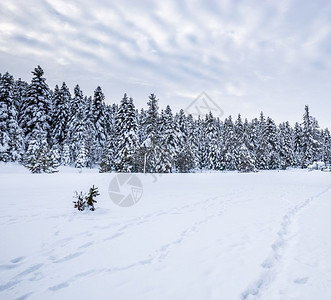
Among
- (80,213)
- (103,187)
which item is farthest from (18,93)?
(80,213)

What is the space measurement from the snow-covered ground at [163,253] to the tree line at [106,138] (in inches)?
612

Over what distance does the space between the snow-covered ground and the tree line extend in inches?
612

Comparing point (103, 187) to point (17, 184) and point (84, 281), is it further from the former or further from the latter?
point (84, 281)

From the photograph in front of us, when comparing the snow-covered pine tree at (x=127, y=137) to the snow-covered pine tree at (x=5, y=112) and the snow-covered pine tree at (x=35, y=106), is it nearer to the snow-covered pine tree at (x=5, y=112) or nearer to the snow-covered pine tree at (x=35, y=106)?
the snow-covered pine tree at (x=35, y=106)

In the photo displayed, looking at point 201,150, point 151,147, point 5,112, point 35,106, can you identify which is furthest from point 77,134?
point 201,150

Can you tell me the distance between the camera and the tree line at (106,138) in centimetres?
2711

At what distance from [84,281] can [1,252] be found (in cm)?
229

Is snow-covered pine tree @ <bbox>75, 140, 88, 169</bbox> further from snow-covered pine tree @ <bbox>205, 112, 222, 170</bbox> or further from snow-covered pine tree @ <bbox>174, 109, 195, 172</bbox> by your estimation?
snow-covered pine tree @ <bbox>205, 112, 222, 170</bbox>

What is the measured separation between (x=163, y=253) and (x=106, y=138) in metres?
40.5

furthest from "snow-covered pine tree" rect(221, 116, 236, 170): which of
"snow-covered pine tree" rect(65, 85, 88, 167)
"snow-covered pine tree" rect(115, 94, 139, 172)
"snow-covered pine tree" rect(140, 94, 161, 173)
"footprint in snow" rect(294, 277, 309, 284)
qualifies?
"footprint in snow" rect(294, 277, 309, 284)

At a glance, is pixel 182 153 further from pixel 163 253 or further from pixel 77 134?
pixel 163 253

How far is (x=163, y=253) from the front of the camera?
4.51 m

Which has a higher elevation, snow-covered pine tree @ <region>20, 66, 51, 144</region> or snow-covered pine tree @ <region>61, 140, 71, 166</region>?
snow-covered pine tree @ <region>20, 66, 51, 144</region>

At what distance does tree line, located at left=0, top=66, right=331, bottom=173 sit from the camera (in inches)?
1067
